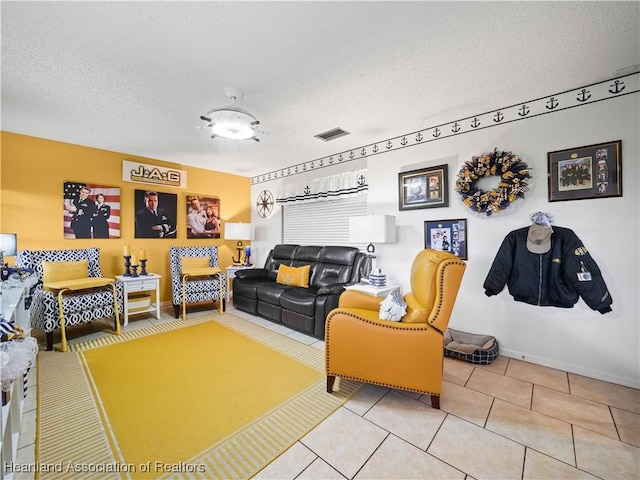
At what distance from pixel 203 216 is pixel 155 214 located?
756 millimetres

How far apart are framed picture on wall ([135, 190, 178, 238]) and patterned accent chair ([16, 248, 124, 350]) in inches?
31.7

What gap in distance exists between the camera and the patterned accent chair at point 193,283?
4055mm

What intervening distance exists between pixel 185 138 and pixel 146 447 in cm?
318

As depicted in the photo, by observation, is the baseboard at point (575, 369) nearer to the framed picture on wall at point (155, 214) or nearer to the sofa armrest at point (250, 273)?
the sofa armrest at point (250, 273)

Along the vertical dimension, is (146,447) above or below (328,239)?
below

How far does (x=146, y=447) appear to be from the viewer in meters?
1.59

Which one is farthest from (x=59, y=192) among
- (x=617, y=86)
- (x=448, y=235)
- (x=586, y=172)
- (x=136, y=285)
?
(x=617, y=86)

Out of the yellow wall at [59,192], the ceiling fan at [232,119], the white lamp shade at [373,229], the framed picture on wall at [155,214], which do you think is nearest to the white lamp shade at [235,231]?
the yellow wall at [59,192]

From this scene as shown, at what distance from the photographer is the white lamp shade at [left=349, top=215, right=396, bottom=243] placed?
3.23m

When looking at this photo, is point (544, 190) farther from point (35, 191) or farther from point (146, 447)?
point (35, 191)

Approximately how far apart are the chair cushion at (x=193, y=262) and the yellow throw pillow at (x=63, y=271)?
1114 millimetres

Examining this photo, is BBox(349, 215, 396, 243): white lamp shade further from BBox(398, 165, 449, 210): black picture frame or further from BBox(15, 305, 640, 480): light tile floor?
BBox(15, 305, 640, 480): light tile floor

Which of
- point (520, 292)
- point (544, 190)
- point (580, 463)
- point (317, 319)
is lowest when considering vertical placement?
point (580, 463)

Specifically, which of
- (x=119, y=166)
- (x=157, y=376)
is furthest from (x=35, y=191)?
(x=157, y=376)
